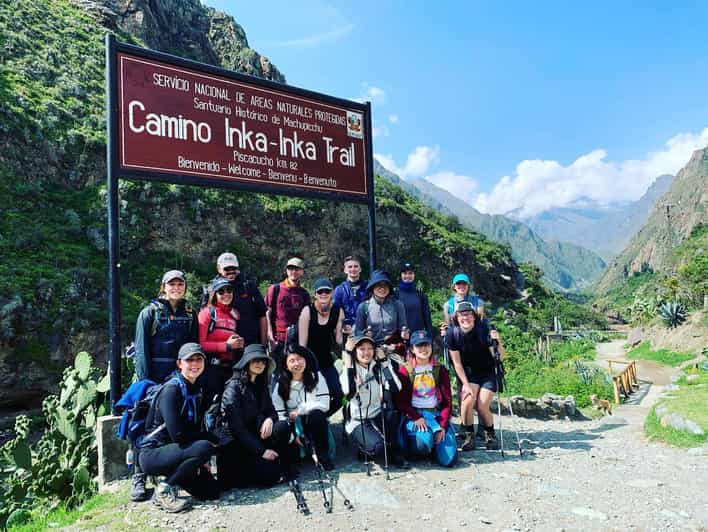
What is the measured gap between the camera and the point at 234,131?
5.41 metres

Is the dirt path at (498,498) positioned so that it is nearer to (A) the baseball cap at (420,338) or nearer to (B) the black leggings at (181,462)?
(B) the black leggings at (181,462)

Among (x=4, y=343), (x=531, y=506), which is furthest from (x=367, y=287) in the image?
(x=4, y=343)

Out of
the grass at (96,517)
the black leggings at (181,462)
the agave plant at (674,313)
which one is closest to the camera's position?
the grass at (96,517)

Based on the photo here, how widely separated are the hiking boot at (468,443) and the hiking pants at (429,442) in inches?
17.4

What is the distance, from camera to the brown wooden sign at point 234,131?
4.79 meters

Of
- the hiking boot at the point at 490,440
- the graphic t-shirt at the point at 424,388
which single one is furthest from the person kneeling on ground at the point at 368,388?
the hiking boot at the point at 490,440

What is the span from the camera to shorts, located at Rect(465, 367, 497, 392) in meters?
4.96

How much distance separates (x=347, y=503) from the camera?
361 centimetres

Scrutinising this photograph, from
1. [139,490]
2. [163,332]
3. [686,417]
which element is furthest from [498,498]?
[686,417]

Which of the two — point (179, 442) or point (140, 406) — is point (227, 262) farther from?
point (179, 442)

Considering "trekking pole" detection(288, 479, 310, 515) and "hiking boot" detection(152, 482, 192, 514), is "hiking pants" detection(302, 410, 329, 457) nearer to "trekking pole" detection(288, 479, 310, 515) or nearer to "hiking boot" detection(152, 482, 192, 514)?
"trekking pole" detection(288, 479, 310, 515)

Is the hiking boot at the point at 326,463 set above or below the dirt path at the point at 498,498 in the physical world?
above

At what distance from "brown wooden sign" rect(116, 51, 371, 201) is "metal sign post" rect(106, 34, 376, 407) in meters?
0.01

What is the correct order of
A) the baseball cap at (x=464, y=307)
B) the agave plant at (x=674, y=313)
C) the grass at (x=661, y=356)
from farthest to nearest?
the agave plant at (x=674, y=313) → the grass at (x=661, y=356) → the baseball cap at (x=464, y=307)
